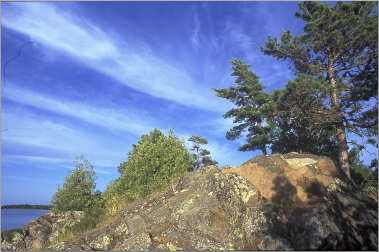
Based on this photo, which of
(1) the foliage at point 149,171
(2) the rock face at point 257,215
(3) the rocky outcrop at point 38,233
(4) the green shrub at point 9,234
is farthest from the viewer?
(1) the foliage at point 149,171

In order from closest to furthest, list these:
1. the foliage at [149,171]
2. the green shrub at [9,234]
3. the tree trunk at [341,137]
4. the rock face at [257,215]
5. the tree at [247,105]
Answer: the rock face at [257,215] < the green shrub at [9,234] < the tree trunk at [341,137] < the foliage at [149,171] < the tree at [247,105]

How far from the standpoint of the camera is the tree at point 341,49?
1531 centimetres

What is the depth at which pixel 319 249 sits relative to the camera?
7.96 metres

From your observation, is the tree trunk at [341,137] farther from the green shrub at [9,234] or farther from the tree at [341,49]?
the green shrub at [9,234]

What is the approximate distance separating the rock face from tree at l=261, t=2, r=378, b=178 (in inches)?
192

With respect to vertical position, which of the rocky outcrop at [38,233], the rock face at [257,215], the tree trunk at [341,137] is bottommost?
the rocky outcrop at [38,233]

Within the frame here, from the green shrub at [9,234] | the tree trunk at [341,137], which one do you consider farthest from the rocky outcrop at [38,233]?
the tree trunk at [341,137]

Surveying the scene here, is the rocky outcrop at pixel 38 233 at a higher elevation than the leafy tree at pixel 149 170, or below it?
below

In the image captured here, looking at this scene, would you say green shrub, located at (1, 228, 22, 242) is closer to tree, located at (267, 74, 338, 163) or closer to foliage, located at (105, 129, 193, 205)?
foliage, located at (105, 129, 193, 205)

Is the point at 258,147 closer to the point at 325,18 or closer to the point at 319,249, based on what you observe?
the point at 325,18

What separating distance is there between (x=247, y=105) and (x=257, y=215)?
20945 millimetres

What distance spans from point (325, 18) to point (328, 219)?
48.8ft

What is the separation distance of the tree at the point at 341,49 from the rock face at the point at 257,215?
4889 millimetres

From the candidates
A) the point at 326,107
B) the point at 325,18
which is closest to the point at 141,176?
the point at 326,107
